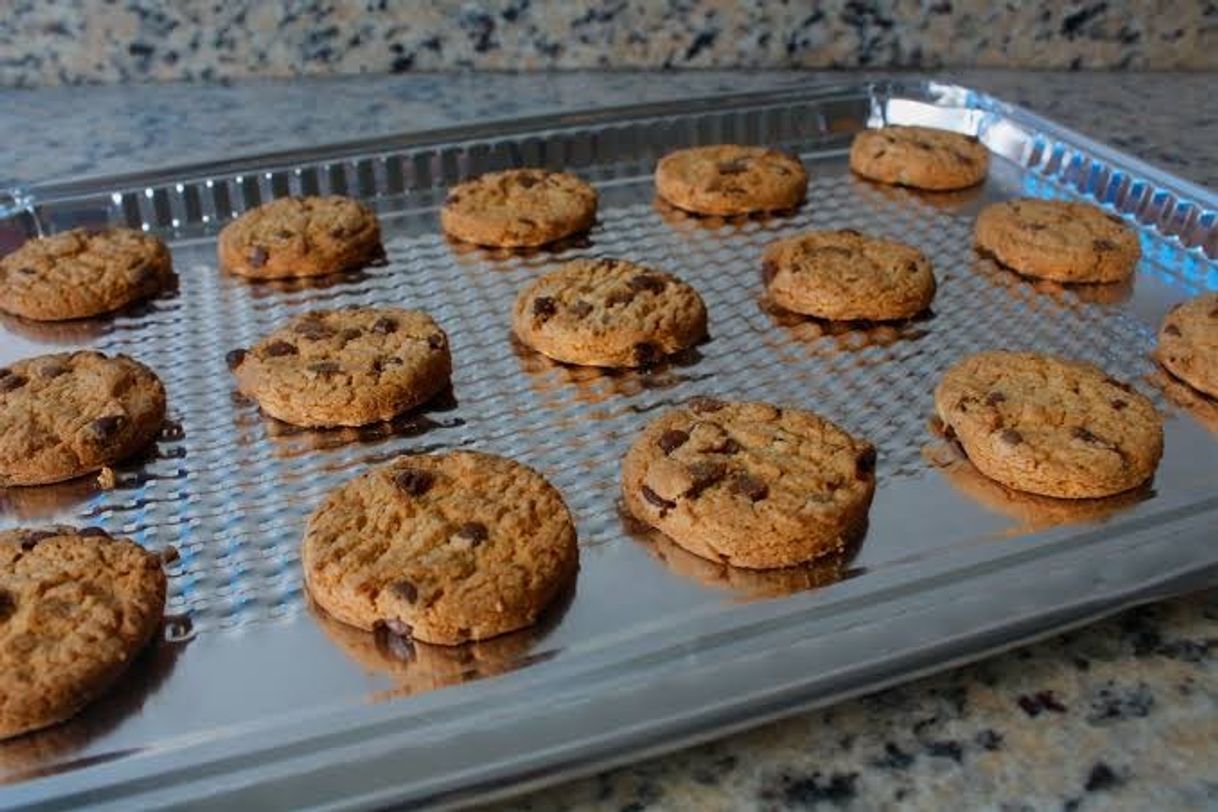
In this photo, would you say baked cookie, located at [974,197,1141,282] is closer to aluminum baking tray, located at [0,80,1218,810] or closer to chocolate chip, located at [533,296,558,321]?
aluminum baking tray, located at [0,80,1218,810]

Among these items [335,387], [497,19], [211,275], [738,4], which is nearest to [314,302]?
[211,275]

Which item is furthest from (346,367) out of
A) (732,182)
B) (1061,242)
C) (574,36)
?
(574,36)

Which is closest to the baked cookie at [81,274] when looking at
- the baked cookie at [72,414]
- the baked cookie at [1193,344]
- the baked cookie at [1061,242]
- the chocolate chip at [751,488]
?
the baked cookie at [72,414]

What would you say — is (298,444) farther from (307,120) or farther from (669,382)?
(307,120)

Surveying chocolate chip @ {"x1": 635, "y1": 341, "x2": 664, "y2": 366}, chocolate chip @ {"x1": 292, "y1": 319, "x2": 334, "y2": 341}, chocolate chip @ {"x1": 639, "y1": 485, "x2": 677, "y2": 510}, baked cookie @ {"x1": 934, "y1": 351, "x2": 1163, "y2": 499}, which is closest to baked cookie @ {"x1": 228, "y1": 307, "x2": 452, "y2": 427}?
chocolate chip @ {"x1": 292, "y1": 319, "x2": 334, "y2": 341}

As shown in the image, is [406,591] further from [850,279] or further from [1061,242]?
[1061,242]

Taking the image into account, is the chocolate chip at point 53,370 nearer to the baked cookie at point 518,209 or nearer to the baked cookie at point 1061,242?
the baked cookie at point 518,209
